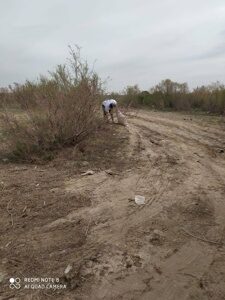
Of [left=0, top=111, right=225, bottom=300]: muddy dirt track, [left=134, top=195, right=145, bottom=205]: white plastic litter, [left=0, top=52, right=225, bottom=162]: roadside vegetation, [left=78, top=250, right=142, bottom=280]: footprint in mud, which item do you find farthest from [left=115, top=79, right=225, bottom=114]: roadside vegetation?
[left=78, top=250, right=142, bottom=280]: footprint in mud

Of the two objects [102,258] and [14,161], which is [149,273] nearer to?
[102,258]

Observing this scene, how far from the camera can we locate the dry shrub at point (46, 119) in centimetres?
857

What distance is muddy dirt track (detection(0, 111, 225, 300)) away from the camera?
3.87 metres

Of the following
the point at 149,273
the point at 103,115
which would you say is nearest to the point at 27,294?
the point at 149,273

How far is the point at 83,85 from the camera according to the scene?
9.55m

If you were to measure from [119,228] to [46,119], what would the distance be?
4226 mm

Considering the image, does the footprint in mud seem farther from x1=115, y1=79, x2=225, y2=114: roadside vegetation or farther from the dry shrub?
x1=115, y1=79, x2=225, y2=114: roadside vegetation

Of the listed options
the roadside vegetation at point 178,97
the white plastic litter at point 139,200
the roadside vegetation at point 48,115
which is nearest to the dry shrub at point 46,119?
the roadside vegetation at point 48,115

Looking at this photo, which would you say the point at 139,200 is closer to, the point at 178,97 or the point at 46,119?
the point at 46,119

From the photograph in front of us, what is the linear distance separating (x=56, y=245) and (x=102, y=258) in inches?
→ 25.1

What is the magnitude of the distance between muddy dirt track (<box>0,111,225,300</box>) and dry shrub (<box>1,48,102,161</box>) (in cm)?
79

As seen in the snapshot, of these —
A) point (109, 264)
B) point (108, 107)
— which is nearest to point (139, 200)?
point (109, 264)

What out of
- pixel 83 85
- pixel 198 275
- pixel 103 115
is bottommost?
pixel 198 275

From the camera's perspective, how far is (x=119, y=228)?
503 cm
